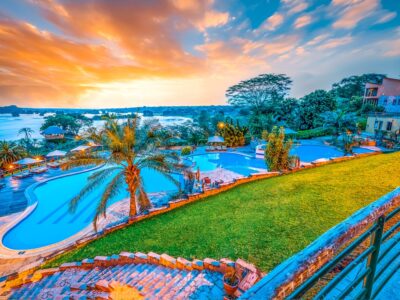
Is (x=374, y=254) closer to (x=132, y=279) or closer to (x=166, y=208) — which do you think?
(x=132, y=279)

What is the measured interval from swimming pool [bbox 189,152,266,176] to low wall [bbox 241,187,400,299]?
14.4 metres

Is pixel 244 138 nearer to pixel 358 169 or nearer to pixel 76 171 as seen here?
pixel 358 169

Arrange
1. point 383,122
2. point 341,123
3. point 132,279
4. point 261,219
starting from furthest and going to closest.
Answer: point 341,123
point 383,122
point 261,219
point 132,279

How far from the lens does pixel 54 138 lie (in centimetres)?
3494

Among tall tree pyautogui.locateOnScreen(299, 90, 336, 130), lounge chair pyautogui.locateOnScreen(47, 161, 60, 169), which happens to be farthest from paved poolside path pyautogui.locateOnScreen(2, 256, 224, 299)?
tall tree pyautogui.locateOnScreen(299, 90, 336, 130)

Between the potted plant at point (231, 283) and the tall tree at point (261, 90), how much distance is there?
1372 inches

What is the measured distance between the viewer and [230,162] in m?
19.4

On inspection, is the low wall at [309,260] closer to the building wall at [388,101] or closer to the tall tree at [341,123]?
the tall tree at [341,123]

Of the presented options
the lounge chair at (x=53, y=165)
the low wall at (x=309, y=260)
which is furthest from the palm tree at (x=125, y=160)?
the lounge chair at (x=53, y=165)

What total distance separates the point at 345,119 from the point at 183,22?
22938mm

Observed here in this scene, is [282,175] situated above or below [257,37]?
below

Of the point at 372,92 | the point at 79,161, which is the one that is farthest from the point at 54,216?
the point at 372,92

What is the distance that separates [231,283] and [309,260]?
9.71 feet

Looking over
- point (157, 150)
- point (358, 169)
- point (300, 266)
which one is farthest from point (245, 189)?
point (300, 266)
